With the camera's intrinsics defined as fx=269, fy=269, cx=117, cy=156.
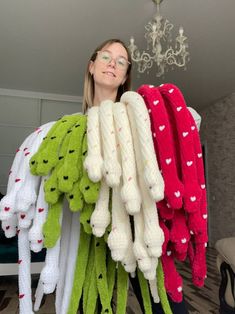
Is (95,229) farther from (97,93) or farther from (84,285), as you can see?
(97,93)

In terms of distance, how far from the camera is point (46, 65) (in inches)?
133

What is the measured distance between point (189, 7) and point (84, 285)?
2.48 metres

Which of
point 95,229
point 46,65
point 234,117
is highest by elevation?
point 46,65

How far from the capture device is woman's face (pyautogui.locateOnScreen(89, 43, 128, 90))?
697mm

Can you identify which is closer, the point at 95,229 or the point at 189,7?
the point at 95,229

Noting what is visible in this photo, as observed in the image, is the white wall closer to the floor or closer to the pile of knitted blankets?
the floor

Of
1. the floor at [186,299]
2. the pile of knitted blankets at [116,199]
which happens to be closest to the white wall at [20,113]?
the floor at [186,299]

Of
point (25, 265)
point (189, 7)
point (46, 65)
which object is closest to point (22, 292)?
point (25, 265)

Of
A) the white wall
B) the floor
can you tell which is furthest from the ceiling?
the floor

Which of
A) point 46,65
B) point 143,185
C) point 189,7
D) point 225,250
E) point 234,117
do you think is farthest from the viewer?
point 234,117

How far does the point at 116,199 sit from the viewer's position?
434mm

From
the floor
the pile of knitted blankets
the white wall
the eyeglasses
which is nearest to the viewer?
the pile of knitted blankets

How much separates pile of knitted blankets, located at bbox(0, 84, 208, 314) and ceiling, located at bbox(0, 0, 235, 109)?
7.17 feet

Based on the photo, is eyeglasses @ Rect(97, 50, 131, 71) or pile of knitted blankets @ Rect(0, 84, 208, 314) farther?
eyeglasses @ Rect(97, 50, 131, 71)
